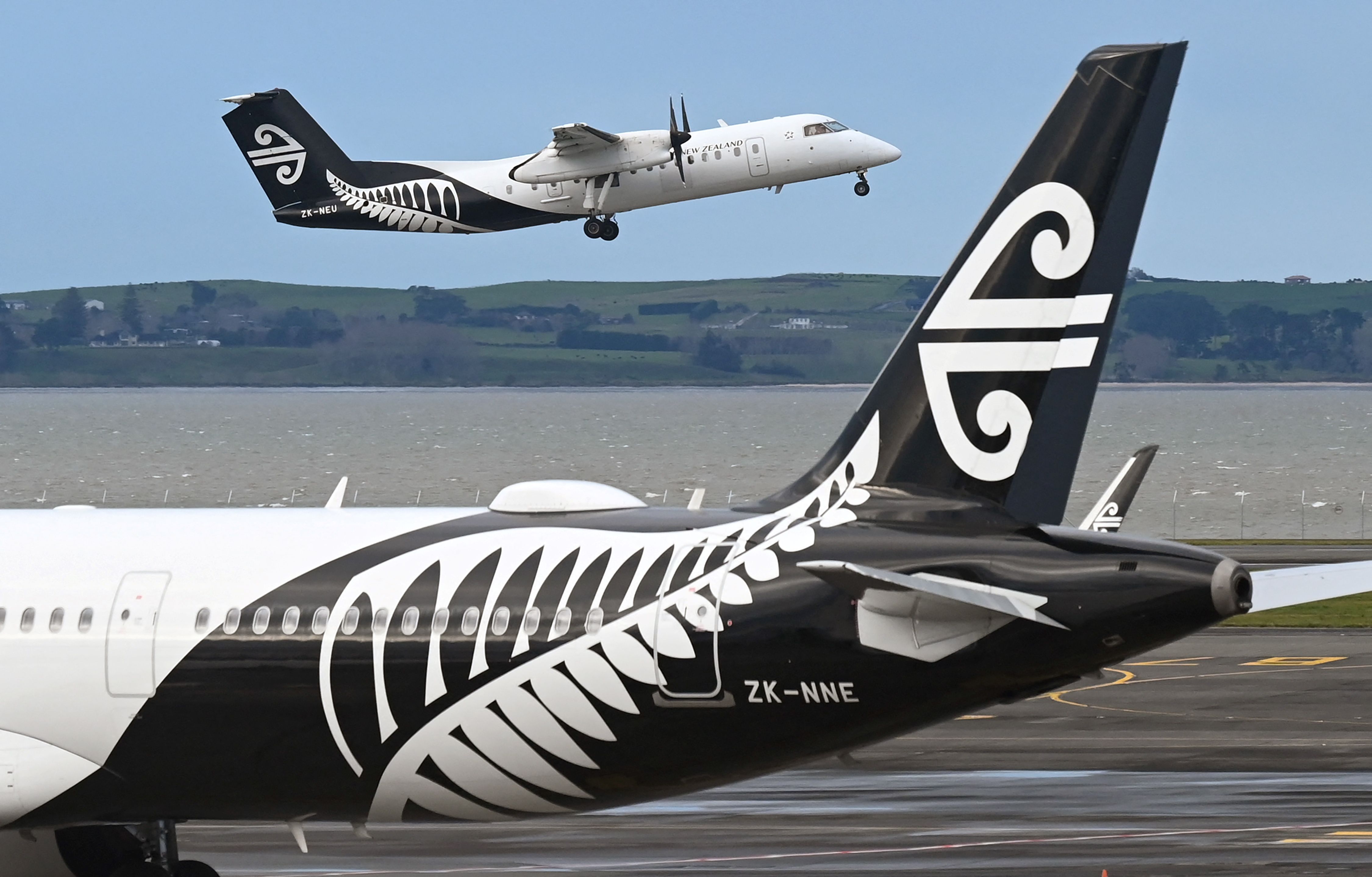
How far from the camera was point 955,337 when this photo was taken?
16.7 metres

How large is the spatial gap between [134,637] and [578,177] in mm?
58053

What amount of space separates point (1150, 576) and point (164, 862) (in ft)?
33.9

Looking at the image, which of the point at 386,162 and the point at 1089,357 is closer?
the point at 1089,357

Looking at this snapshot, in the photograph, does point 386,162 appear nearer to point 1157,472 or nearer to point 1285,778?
point 1285,778

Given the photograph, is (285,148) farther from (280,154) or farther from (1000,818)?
(1000,818)

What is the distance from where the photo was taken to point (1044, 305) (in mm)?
16500

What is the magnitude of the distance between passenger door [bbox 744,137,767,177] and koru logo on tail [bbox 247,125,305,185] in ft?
59.6

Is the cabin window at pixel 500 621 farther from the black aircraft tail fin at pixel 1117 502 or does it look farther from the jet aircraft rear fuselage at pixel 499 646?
the black aircraft tail fin at pixel 1117 502

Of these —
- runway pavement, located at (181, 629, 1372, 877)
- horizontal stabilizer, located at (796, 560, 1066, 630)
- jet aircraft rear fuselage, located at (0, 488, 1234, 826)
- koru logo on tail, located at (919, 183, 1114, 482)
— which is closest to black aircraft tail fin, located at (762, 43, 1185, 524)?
koru logo on tail, located at (919, 183, 1114, 482)

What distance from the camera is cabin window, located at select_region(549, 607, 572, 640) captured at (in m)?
16.6

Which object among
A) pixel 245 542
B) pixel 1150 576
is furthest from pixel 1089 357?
pixel 245 542

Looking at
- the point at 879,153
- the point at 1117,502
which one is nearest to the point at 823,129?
the point at 879,153

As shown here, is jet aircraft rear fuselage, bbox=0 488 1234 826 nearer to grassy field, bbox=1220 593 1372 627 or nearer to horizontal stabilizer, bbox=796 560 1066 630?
horizontal stabilizer, bbox=796 560 1066 630

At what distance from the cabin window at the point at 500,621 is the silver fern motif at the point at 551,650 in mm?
42
